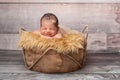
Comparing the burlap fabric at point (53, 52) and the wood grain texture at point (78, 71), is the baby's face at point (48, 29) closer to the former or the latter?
the burlap fabric at point (53, 52)

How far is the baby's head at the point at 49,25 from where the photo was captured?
1.27m

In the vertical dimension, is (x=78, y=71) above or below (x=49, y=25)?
below

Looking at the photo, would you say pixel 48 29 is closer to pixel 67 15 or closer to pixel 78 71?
pixel 78 71

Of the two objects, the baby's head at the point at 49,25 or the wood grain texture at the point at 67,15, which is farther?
the wood grain texture at the point at 67,15

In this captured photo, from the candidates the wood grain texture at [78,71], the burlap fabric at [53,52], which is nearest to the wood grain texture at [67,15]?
the wood grain texture at [78,71]

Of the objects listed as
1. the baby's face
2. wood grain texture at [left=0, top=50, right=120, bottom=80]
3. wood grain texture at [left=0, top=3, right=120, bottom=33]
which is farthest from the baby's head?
wood grain texture at [left=0, top=3, right=120, bottom=33]

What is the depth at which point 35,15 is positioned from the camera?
1658 mm

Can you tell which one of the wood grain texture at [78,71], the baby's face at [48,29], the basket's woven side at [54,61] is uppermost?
the baby's face at [48,29]

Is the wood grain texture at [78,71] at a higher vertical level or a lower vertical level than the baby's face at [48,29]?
lower

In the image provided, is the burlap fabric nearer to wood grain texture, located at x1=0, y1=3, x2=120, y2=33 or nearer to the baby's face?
the baby's face

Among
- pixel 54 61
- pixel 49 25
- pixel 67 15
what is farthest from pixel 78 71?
pixel 67 15

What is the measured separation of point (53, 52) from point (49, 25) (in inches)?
4.7

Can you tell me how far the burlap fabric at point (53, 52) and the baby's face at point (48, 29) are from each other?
34 mm

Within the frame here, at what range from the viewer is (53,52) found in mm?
1227
